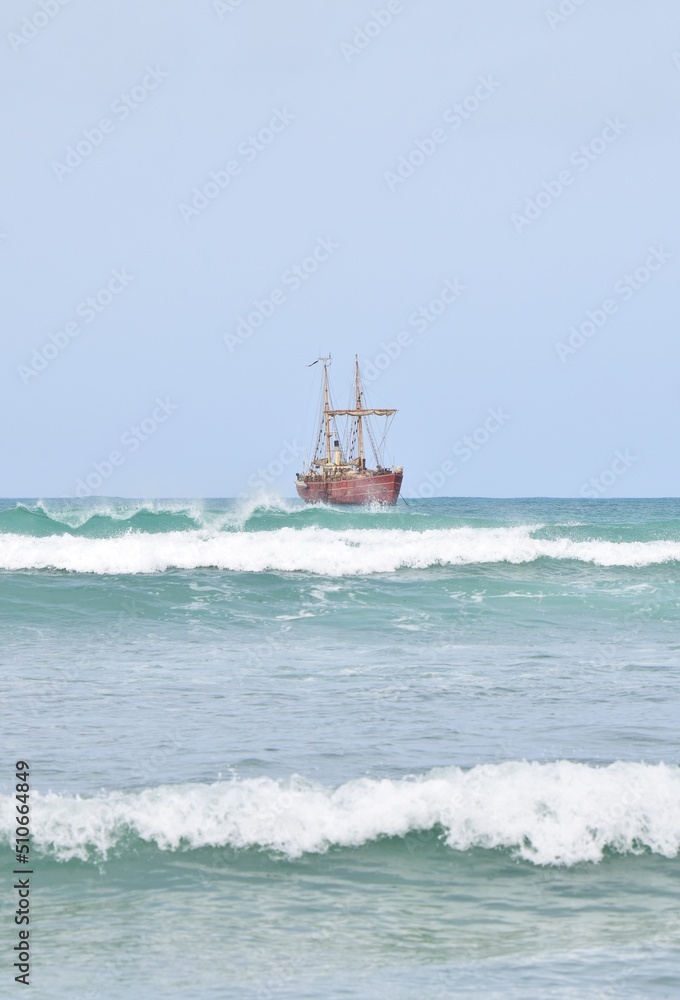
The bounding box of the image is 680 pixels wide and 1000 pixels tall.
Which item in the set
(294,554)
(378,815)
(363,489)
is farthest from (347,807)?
(363,489)

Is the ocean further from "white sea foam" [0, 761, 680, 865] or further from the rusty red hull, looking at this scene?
the rusty red hull

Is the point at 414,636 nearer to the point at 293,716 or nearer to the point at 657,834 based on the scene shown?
the point at 293,716

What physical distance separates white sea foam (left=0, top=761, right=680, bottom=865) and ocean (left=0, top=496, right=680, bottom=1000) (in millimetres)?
19

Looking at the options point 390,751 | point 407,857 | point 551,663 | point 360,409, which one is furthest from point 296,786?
point 360,409

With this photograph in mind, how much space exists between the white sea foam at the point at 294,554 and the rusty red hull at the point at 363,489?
2175 inches

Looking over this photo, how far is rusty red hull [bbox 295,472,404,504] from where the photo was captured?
286ft

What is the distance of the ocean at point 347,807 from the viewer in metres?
6.25

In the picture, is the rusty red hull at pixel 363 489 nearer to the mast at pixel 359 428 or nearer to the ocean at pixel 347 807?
the mast at pixel 359 428

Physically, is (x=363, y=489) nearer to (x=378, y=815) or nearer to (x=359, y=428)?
(x=359, y=428)

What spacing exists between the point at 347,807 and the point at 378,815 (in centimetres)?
27

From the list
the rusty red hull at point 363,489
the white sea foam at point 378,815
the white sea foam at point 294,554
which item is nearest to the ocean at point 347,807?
the white sea foam at point 378,815

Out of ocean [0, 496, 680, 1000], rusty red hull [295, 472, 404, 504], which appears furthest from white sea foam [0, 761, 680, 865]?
rusty red hull [295, 472, 404, 504]

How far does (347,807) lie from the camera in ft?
27.6

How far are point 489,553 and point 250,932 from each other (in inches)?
942
